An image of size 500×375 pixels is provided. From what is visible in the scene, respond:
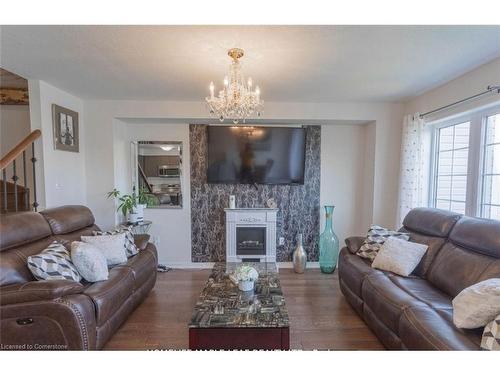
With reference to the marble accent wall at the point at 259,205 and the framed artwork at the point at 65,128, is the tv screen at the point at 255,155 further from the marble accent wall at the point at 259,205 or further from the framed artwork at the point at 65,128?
the framed artwork at the point at 65,128

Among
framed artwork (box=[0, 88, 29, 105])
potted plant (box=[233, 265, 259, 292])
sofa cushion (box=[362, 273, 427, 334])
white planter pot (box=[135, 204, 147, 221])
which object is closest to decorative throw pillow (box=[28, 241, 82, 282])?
potted plant (box=[233, 265, 259, 292])

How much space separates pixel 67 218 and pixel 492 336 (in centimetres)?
358

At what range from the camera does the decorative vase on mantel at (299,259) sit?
3.79 meters

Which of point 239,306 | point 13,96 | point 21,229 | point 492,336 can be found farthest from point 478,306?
point 13,96

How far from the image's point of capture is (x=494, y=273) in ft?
6.01

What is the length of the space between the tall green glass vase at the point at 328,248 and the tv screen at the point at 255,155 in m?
0.73

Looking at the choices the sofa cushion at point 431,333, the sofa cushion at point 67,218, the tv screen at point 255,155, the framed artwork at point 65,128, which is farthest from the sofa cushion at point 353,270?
the framed artwork at point 65,128

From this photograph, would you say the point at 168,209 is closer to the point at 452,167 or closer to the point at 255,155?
the point at 255,155

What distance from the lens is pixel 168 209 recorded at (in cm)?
410

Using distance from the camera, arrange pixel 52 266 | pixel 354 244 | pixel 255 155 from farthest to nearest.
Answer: pixel 255 155
pixel 354 244
pixel 52 266

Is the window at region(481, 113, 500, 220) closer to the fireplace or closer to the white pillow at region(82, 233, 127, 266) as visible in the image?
the fireplace

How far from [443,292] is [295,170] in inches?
94.3

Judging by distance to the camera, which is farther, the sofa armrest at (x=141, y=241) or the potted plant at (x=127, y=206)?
the potted plant at (x=127, y=206)

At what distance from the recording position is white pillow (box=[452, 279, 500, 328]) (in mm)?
1417
